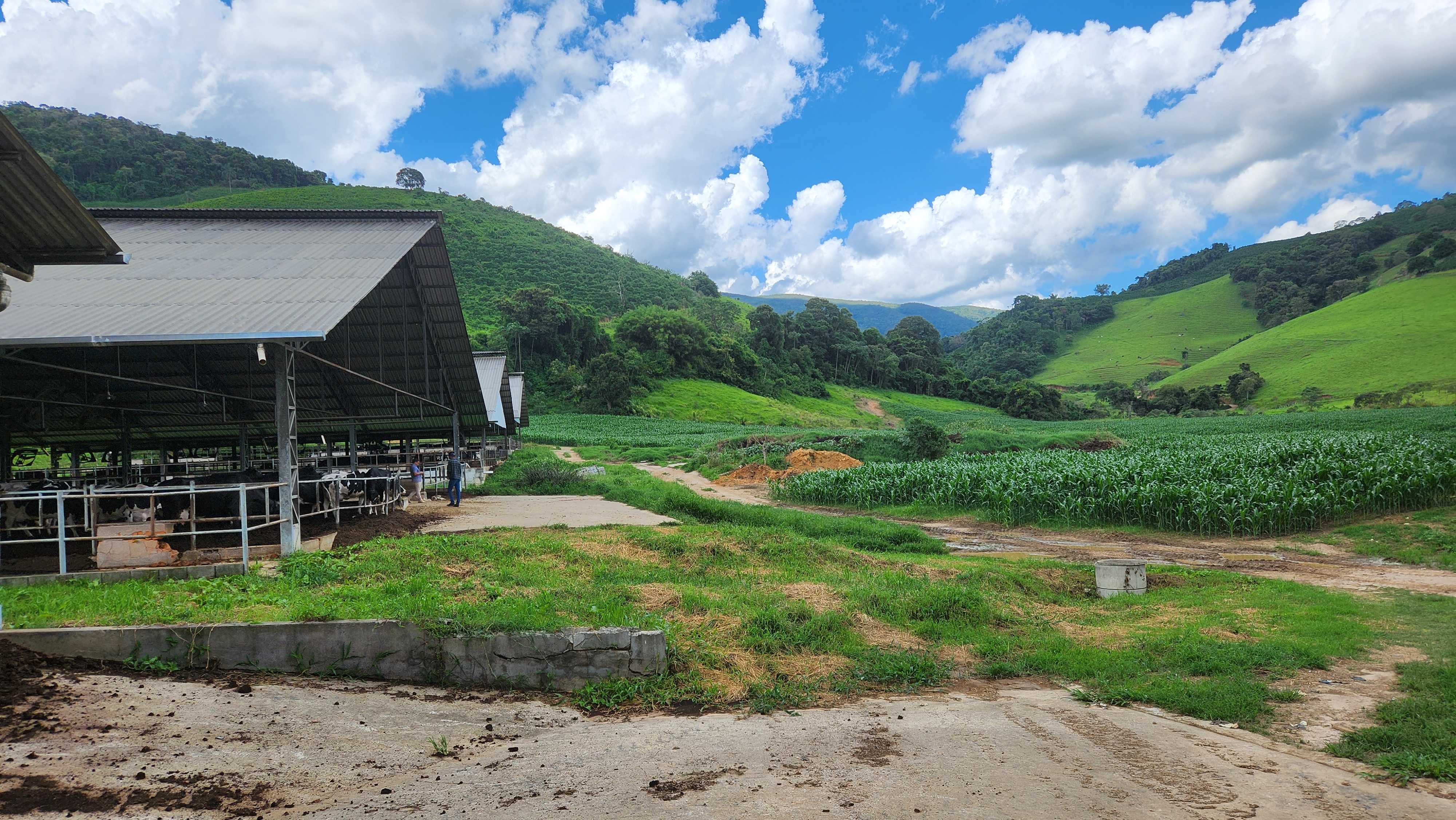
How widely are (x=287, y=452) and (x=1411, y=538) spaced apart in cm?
1829

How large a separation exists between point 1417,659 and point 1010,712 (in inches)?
160

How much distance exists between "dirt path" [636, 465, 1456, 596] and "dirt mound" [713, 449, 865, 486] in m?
10.3

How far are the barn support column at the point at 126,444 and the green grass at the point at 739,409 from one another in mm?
44146

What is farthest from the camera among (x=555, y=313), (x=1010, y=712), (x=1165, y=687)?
(x=555, y=313)

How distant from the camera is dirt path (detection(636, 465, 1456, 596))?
425 inches

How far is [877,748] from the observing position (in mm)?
4727

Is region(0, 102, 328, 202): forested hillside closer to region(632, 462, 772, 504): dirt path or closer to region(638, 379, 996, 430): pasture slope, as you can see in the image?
region(638, 379, 996, 430): pasture slope

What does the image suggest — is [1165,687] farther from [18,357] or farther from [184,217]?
[184,217]

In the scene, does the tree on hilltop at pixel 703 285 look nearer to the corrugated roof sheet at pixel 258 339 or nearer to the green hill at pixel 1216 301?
the green hill at pixel 1216 301

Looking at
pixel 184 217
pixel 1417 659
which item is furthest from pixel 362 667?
pixel 184 217

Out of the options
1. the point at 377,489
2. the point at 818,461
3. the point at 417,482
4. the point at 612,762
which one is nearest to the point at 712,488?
the point at 818,461

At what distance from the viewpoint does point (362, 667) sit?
5.78 meters

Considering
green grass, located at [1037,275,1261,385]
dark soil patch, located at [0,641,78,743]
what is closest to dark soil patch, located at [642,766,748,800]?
dark soil patch, located at [0,641,78,743]

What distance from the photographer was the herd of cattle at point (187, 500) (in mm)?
8625
